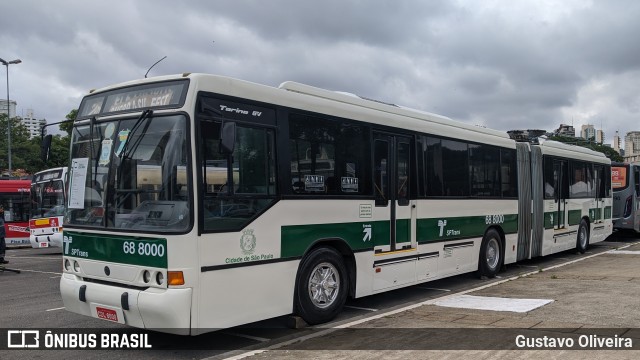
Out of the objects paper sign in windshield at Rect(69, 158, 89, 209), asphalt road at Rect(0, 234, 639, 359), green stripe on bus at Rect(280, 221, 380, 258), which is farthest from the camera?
green stripe on bus at Rect(280, 221, 380, 258)

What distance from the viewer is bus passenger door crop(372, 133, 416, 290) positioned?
863 cm

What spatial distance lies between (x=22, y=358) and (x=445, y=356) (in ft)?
15.4

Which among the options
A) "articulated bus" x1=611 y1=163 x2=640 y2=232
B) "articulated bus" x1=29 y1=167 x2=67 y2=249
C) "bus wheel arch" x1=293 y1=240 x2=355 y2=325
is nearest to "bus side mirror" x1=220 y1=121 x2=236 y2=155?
"bus wheel arch" x1=293 y1=240 x2=355 y2=325

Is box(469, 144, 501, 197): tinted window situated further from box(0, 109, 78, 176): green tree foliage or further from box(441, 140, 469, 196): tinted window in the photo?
box(0, 109, 78, 176): green tree foliage

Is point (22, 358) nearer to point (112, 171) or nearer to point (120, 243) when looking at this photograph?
point (120, 243)

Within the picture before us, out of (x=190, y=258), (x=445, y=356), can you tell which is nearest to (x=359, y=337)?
(x=445, y=356)

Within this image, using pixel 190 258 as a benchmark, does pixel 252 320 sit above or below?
below

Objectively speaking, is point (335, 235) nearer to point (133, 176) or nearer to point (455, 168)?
point (133, 176)

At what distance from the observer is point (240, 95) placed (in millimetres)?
6621

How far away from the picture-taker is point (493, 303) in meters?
8.70

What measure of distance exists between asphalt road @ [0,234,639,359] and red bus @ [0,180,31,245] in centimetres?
1189

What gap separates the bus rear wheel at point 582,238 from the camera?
54.5 feet

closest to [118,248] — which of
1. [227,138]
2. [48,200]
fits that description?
[227,138]

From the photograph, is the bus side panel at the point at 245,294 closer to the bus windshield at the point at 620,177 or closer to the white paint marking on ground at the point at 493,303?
the white paint marking on ground at the point at 493,303
